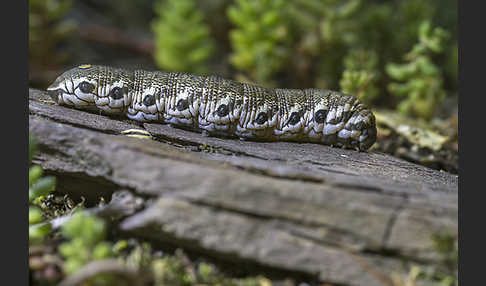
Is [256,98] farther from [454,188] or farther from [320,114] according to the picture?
[454,188]

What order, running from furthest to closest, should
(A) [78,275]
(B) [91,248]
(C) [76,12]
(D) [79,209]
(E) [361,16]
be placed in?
1. (C) [76,12]
2. (E) [361,16]
3. (D) [79,209]
4. (B) [91,248]
5. (A) [78,275]

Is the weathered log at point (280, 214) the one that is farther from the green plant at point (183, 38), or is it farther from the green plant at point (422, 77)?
the green plant at point (183, 38)

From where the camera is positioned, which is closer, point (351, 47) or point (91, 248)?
point (91, 248)

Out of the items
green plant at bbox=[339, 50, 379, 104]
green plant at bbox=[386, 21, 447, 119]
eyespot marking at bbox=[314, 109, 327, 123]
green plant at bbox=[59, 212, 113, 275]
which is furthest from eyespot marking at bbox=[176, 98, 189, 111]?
green plant at bbox=[386, 21, 447, 119]

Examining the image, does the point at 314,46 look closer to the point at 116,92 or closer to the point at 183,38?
the point at 183,38

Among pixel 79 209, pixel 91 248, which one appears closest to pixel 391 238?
pixel 91 248

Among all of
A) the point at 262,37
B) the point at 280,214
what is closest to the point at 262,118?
the point at 280,214
